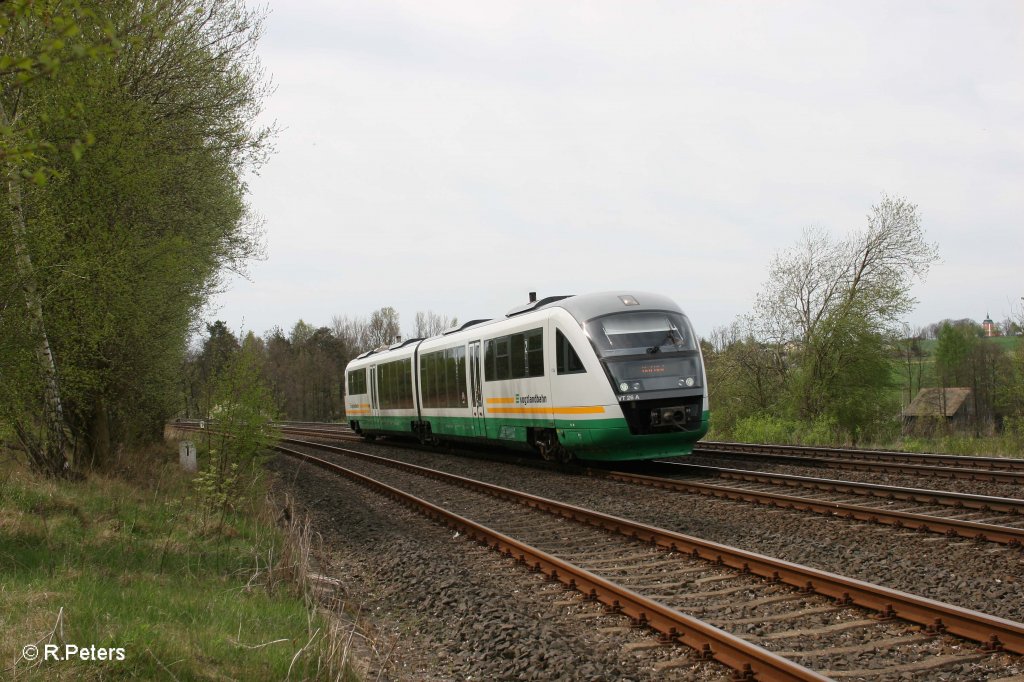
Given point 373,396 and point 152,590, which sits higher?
point 373,396

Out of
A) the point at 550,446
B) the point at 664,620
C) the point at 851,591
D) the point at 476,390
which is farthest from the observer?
the point at 476,390

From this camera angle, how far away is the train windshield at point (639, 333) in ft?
48.9

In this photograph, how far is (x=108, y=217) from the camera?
1368cm

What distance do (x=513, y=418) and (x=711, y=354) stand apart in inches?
855

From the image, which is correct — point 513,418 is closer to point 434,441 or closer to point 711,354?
point 434,441

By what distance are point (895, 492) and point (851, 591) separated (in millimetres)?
5225

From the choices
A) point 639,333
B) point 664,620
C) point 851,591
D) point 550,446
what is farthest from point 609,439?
point 664,620

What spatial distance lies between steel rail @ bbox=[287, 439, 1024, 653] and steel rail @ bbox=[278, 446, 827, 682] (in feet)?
4.18

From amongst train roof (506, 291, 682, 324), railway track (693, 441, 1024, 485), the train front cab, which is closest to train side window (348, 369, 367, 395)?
railway track (693, 441, 1024, 485)

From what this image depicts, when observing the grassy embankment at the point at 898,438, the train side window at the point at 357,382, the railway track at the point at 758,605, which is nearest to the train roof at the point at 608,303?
the railway track at the point at 758,605

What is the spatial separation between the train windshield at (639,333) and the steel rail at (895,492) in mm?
2422

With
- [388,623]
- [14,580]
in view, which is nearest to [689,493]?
[388,623]

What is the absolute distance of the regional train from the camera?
14703 millimetres

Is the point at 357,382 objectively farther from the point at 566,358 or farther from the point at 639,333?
the point at 639,333
